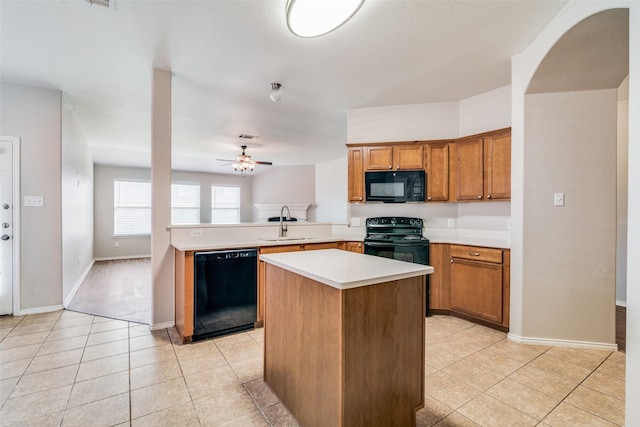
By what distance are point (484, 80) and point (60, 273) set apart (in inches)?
209

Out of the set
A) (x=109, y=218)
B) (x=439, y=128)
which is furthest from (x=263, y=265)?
(x=109, y=218)

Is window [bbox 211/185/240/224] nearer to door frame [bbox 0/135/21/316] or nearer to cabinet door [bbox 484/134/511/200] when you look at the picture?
door frame [bbox 0/135/21/316]

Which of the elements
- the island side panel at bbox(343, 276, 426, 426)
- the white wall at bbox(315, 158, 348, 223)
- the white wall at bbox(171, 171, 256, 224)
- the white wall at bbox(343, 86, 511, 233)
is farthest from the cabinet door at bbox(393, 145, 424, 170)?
the white wall at bbox(171, 171, 256, 224)

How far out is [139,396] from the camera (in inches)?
75.5

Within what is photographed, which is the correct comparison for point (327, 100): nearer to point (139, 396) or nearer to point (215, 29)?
point (215, 29)

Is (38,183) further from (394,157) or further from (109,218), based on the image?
(109,218)

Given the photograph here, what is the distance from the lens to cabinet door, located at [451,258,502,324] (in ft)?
9.75

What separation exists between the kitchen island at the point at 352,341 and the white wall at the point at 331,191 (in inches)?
237

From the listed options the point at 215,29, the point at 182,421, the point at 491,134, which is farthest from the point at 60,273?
the point at 491,134

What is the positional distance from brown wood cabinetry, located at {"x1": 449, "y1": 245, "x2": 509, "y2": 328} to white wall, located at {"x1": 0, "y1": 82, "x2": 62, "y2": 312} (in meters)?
4.59

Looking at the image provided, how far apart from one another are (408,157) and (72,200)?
15.4 ft

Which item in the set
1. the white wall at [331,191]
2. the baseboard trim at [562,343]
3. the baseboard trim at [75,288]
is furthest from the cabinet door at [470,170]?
the baseboard trim at [75,288]

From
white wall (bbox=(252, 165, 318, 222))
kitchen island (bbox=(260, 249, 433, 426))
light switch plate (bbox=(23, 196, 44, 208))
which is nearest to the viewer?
kitchen island (bbox=(260, 249, 433, 426))

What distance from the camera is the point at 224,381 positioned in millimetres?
2090
